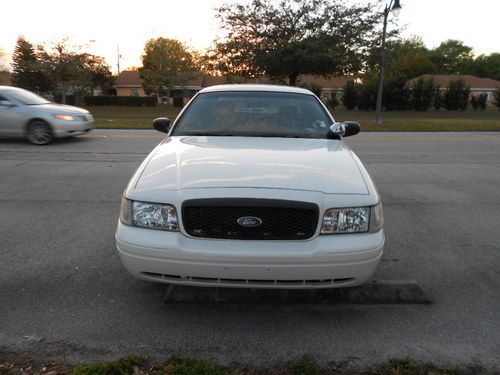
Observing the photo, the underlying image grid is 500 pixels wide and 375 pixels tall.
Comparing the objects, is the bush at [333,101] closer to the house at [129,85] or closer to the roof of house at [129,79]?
the house at [129,85]

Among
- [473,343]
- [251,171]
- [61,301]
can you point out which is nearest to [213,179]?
[251,171]

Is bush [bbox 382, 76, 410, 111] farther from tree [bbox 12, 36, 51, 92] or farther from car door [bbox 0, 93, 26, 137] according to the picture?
tree [bbox 12, 36, 51, 92]

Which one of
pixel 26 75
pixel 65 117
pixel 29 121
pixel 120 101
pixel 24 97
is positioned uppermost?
pixel 26 75

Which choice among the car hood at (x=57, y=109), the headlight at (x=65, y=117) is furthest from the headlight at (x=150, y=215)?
the car hood at (x=57, y=109)

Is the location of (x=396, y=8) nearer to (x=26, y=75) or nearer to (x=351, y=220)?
(x=351, y=220)

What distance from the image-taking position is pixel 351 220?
2.74 meters

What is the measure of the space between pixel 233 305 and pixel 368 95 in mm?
42816

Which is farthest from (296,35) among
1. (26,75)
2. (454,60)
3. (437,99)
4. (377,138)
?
(454,60)

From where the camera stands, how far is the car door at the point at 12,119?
10.5 meters

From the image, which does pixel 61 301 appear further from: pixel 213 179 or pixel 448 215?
pixel 448 215

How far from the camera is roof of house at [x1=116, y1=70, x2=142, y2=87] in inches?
2896

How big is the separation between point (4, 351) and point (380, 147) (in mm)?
9978

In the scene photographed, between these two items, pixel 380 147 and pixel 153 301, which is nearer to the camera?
pixel 153 301

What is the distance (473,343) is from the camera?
2711mm
